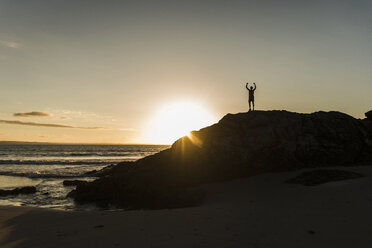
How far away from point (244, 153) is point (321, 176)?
449 centimetres

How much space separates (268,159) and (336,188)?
496cm

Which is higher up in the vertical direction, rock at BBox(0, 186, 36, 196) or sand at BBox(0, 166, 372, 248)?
sand at BBox(0, 166, 372, 248)

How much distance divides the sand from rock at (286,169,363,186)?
697 mm

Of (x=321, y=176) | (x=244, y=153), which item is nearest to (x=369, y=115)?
(x=321, y=176)

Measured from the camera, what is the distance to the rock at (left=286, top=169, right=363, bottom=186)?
12984 mm

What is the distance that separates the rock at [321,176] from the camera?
1298 cm

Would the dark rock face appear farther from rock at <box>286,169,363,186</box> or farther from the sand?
the sand

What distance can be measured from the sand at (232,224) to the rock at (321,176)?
0.70 meters

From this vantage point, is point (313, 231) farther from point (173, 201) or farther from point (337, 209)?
point (173, 201)

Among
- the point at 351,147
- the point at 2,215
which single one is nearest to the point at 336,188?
the point at 351,147

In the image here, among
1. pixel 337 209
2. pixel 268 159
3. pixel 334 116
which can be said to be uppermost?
pixel 334 116

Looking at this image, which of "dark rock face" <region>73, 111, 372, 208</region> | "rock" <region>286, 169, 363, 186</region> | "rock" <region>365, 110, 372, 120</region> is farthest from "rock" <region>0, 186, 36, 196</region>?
"rock" <region>365, 110, 372, 120</region>

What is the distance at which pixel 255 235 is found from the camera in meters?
7.48

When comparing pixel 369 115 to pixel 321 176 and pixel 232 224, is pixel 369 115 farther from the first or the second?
pixel 232 224
